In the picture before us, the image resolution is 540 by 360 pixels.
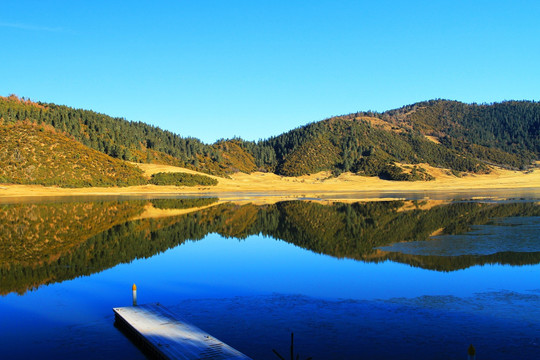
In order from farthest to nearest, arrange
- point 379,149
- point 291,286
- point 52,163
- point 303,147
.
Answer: point 303,147, point 379,149, point 52,163, point 291,286

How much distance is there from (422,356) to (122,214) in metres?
43.6

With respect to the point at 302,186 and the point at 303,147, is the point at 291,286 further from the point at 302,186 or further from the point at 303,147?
the point at 303,147

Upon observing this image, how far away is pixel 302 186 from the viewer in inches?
4690

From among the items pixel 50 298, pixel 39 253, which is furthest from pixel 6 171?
pixel 50 298

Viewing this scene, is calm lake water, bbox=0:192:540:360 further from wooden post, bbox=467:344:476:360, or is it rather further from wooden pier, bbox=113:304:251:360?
wooden post, bbox=467:344:476:360

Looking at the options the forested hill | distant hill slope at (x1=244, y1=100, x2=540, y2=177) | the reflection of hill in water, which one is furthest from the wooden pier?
distant hill slope at (x1=244, y1=100, x2=540, y2=177)

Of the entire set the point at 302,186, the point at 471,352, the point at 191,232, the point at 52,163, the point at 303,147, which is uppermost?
the point at 303,147

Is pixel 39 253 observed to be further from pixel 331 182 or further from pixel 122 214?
pixel 331 182

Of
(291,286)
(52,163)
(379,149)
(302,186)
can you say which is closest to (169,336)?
(291,286)

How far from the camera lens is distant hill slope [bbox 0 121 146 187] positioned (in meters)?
93.8

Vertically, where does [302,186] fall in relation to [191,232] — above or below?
above

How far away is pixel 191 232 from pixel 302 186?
269 feet

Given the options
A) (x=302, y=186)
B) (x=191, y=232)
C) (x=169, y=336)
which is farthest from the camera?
(x=302, y=186)

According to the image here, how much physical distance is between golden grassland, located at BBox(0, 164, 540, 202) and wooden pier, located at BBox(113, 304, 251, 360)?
228 feet
